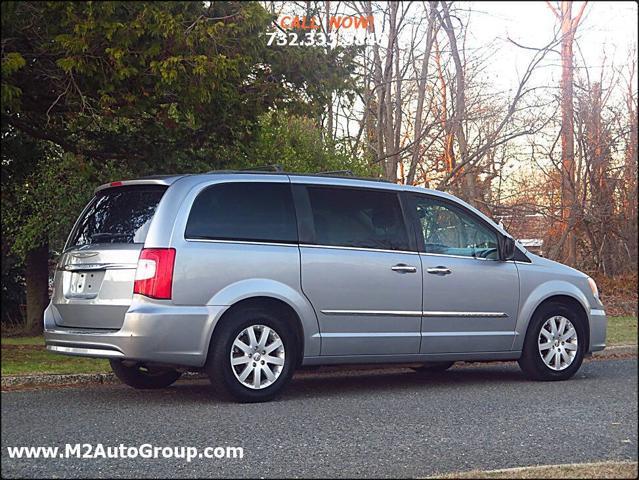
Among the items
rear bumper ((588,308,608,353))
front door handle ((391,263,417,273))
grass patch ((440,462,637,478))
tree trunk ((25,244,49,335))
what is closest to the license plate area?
front door handle ((391,263,417,273))

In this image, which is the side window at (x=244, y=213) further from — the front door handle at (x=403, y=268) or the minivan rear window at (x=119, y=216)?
the front door handle at (x=403, y=268)

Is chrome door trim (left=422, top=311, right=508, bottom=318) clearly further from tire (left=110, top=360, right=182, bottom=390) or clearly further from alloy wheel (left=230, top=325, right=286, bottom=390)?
tire (left=110, top=360, right=182, bottom=390)

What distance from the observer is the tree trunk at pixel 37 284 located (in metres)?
21.6

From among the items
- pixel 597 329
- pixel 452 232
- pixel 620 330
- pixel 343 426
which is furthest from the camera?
pixel 620 330

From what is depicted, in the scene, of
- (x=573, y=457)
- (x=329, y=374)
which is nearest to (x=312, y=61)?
(x=329, y=374)

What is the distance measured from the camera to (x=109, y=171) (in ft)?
52.0

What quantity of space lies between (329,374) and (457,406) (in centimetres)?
280

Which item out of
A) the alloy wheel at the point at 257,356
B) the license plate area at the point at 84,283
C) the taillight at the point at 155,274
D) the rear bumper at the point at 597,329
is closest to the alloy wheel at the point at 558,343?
the rear bumper at the point at 597,329

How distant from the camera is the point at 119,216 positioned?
8.47 m

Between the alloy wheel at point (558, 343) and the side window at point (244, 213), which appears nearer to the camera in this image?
the side window at point (244, 213)

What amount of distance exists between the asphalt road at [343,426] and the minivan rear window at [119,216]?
140 centimetres

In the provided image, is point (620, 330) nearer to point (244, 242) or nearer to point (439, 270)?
point (439, 270)
